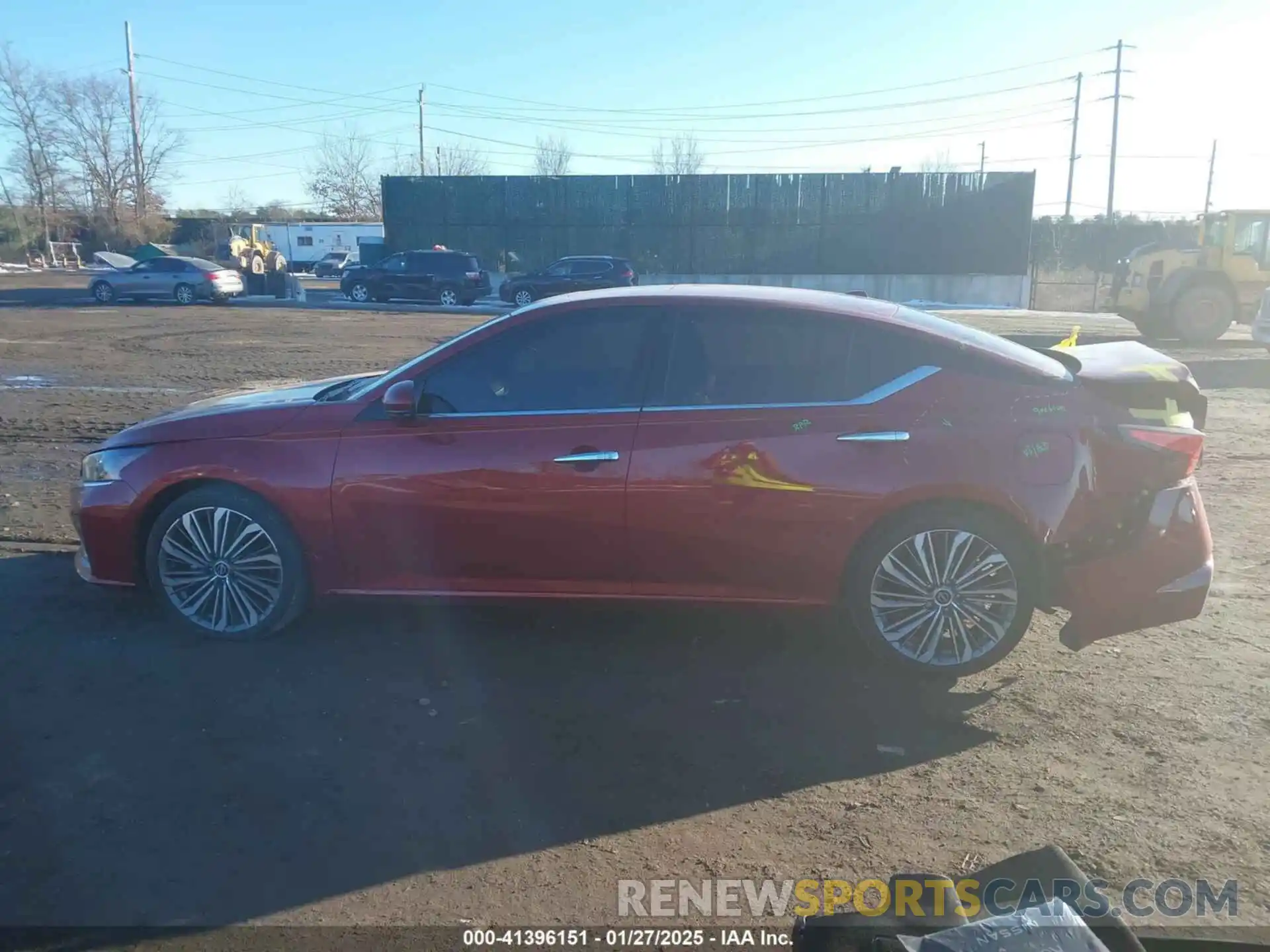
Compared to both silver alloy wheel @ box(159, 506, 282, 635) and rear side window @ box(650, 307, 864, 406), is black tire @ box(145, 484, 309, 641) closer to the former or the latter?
silver alloy wheel @ box(159, 506, 282, 635)

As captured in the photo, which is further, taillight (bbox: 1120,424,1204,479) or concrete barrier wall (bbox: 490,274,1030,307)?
concrete barrier wall (bbox: 490,274,1030,307)

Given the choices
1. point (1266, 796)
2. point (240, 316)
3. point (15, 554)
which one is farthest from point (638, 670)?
point (240, 316)

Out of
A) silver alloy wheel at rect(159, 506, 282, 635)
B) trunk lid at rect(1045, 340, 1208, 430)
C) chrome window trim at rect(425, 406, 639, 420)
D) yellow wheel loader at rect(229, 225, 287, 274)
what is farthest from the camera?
yellow wheel loader at rect(229, 225, 287, 274)

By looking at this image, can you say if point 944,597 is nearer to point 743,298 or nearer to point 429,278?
point 743,298

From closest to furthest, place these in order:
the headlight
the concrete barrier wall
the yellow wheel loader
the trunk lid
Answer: the trunk lid
the headlight
the yellow wheel loader
the concrete barrier wall

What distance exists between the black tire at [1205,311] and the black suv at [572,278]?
49.7ft

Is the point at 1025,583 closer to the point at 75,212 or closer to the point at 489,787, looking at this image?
the point at 489,787

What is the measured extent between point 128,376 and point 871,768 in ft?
44.5

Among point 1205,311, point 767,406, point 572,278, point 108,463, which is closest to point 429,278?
point 572,278

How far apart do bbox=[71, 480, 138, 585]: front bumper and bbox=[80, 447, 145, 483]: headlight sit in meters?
0.03

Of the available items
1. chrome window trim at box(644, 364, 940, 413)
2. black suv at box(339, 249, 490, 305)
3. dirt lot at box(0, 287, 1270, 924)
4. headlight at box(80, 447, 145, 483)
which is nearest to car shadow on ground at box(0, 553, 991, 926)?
dirt lot at box(0, 287, 1270, 924)

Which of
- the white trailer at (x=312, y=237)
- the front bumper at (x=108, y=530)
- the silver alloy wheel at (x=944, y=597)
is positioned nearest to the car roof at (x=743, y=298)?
the silver alloy wheel at (x=944, y=597)

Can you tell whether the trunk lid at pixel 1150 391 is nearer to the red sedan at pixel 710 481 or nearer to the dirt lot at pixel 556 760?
the red sedan at pixel 710 481

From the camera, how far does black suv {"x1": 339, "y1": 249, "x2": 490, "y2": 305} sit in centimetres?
3294
